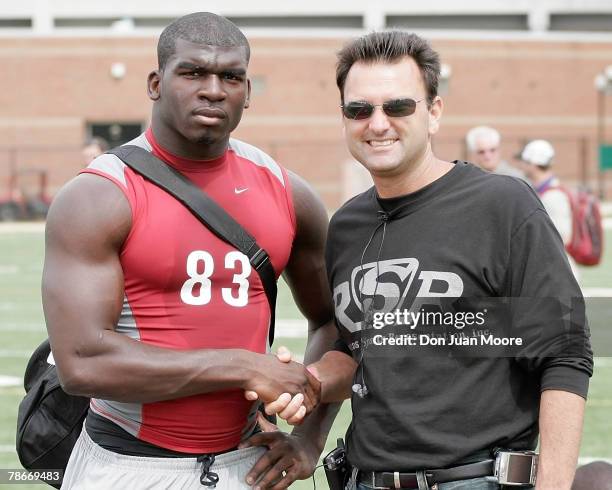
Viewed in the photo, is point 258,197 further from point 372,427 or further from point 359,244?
point 372,427

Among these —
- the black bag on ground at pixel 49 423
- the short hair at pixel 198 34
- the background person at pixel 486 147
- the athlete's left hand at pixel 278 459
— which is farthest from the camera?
the background person at pixel 486 147

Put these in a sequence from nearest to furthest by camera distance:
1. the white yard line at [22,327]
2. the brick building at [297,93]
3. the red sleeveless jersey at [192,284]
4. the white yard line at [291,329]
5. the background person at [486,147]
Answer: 1. the red sleeveless jersey at [192,284]
2. the background person at [486,147]
3. the white yard line at [291,329]
4. the white yard line at [22,327]
5. the brick building at [297,93]

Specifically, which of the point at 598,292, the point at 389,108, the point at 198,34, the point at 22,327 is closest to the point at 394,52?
the point at 389,108

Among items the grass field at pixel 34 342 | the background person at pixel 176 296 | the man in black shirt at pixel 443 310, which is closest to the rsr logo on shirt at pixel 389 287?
the man in black shirt at pixel 443 310

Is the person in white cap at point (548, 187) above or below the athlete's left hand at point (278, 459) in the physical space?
above

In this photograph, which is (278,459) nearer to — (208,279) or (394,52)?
(208,279)

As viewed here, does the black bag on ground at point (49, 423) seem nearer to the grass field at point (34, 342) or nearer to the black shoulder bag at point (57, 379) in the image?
the black shoulder bag at point (57, 379)

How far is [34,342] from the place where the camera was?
11109 millimetres

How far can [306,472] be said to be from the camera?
3.45m

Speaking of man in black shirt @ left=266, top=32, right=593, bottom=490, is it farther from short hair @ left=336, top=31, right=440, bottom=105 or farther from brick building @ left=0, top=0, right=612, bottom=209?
brick building @ left=0, top=0, right=612, bottom=209

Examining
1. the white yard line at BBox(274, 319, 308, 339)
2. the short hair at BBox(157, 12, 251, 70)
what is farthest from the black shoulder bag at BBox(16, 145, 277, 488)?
the white yard line at BBox(274, 319, 308, 339)

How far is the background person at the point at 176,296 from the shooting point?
9.78ft

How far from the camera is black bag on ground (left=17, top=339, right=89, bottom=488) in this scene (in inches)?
137

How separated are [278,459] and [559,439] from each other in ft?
2.93
